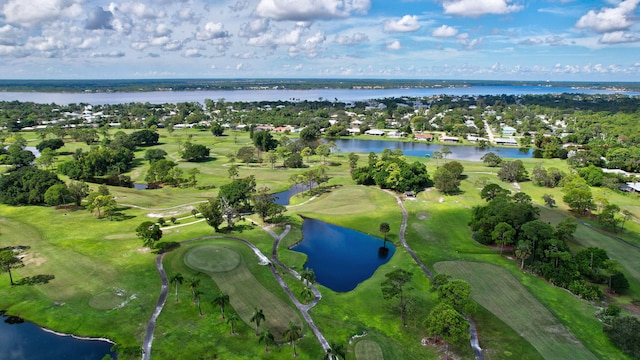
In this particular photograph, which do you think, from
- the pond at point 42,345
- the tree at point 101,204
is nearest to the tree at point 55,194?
the tree at point 101,204

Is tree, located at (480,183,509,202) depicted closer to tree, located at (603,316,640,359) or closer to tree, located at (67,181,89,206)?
tree, located at (603,316,640,359)

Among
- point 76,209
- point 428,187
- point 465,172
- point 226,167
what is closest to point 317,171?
point 428,187

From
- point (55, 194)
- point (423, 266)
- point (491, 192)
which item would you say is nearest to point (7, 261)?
point (55, 194)

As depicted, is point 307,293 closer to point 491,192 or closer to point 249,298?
point 249,298

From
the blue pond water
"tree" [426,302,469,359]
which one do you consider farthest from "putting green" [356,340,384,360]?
the blue pond water

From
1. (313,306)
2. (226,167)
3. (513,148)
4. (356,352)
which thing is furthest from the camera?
(513,148)

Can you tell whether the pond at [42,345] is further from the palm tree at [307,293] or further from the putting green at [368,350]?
the putting green at [368,350]

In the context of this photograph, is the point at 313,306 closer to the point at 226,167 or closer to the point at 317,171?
the point at 317,171
